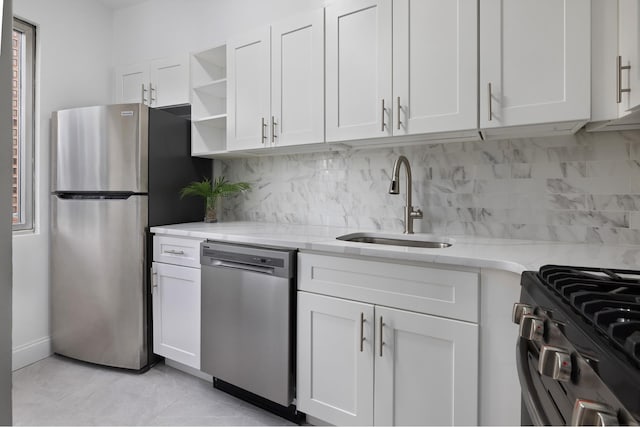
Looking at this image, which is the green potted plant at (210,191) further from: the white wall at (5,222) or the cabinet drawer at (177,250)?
the white wall at (5,222)

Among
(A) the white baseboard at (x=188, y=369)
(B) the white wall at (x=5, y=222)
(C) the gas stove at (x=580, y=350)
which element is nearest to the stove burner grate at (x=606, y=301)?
(C) the gas stove at (x=580, y=350)

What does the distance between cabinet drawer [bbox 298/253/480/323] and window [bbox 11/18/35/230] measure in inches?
87.7

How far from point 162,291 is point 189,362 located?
1.62 ft

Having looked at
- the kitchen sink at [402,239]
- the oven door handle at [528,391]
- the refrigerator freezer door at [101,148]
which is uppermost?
the refrigerator freezer door at [101,148]

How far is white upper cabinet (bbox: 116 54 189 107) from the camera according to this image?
2.65 m

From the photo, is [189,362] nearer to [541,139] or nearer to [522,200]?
[522,200]

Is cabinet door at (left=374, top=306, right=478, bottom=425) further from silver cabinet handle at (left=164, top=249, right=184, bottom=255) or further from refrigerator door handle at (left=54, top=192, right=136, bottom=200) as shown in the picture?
refrigerator door handle at (left=54, top=192, right=136, bottom=200)

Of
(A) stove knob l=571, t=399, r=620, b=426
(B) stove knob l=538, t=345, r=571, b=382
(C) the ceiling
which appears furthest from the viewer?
(C) the ceiling

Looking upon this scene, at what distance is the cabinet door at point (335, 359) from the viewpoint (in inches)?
59.4

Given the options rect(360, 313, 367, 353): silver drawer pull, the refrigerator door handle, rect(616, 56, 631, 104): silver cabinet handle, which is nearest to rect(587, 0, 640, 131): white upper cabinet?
rect(616, 56, 631, 104): silver cabinet handle

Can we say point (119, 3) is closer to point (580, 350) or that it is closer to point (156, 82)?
point (156, 82)

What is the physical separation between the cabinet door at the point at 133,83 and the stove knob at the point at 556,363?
3.07 meters

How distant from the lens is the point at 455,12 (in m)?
1.59

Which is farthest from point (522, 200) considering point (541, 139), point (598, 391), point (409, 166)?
point (598, 391)
